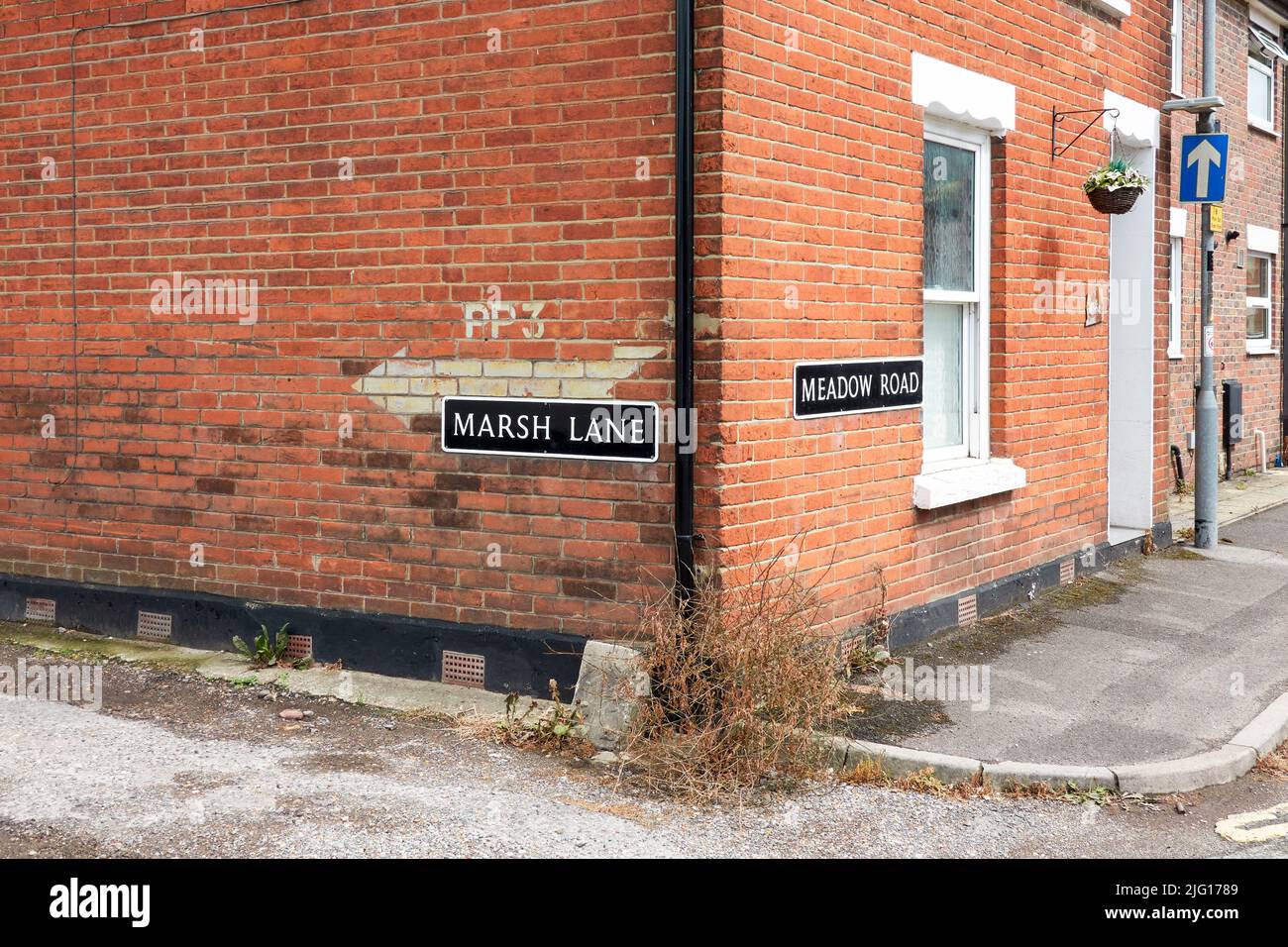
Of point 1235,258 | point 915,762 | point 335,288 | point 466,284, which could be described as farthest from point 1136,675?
point 1235,258

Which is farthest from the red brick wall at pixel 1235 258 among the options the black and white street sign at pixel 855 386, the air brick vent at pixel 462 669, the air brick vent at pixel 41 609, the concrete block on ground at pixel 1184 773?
the air brick vent at pixel 41 609

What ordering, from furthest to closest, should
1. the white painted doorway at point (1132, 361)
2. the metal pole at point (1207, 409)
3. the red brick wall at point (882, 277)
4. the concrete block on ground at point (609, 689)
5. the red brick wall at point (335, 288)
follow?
1. the metal pole at point (1207, 409)
2. the white painted doorway at point (1132, 361)
3. the red brick wall at point (335, 288)
4. the red brick wall at point (882, 277)
5. the concrete block on ground at point (609, 689)

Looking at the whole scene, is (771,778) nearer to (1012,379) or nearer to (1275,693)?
(1275,693)

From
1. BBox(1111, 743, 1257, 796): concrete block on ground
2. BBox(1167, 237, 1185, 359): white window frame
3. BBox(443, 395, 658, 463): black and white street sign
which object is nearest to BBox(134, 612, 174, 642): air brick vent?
BBox(443, 395, 658, 463): black and white street sign

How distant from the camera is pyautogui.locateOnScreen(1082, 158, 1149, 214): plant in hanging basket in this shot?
9.69 m

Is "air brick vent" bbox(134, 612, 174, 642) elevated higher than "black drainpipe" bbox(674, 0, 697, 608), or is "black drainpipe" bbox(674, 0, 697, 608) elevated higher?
"black drainpipe" bbox(674, 0, 697, 608)

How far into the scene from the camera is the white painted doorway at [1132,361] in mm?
11398

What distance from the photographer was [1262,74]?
18.9 meters

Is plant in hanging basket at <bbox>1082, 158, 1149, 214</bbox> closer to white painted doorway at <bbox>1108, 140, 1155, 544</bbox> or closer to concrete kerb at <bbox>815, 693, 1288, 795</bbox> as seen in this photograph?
white painted doorway at <bbox>1108, 140, 1155, 544</bbox>

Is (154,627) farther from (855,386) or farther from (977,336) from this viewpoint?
(977,336)

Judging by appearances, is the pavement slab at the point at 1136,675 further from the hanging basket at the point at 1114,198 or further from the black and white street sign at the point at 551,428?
the hanging basket at the point at 1114,198

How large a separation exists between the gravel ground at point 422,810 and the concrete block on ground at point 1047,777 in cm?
17

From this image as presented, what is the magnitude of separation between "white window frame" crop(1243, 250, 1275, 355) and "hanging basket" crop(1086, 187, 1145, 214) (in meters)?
9.97

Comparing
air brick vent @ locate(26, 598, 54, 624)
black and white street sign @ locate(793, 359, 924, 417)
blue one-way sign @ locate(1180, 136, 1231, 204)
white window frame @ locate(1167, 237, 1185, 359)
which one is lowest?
air brick vent @ locate(26, 598, 54, 624)
